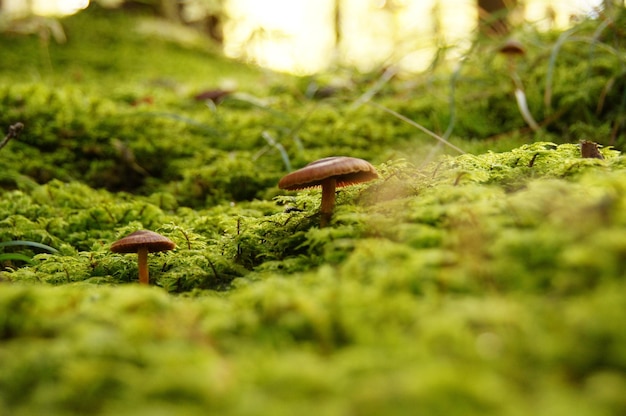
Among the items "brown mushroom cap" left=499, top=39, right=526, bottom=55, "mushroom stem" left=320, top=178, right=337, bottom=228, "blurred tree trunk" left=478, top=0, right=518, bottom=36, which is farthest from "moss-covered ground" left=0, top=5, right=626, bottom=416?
"blurred tree trunk" left=478, top=0, right=518, bottom=36

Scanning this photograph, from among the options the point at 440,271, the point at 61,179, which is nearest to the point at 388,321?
the point at 440,271

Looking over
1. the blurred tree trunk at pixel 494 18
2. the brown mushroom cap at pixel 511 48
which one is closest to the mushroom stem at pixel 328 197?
the brown mushroom cap at pixel 511 48

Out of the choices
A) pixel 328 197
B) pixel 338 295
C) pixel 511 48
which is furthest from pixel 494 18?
pixel 338 295

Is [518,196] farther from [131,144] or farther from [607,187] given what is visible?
[131,144]

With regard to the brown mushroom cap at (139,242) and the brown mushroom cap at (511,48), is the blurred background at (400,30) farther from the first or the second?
the brown mushroom cap at (139,242)

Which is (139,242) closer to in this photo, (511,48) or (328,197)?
(328,197)

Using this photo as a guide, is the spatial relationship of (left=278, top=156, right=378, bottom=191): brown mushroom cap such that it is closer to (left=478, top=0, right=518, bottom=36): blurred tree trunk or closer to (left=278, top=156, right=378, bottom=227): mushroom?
(left=278, top=156, right=378, bottom=227): mushroom

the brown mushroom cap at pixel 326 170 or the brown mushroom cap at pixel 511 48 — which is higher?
the brown mushroom cap at pixel 511 48
